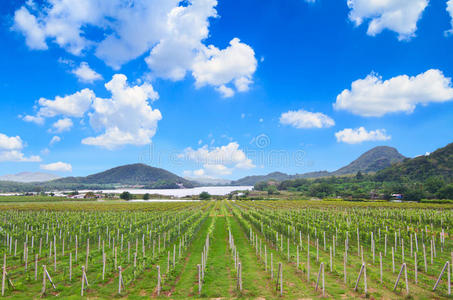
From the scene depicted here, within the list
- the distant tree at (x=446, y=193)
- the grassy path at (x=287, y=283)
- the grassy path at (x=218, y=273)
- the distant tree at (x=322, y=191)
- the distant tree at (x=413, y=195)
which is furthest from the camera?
the distant tree at (x=322, y=191)

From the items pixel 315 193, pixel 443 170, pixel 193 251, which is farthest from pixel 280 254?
pixel 443 170

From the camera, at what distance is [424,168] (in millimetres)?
115062

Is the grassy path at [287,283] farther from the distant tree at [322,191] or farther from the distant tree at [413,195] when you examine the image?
the distant tree at [322,191]

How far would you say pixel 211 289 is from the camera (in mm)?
8859

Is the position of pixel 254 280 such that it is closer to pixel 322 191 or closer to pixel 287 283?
pixel 287 283

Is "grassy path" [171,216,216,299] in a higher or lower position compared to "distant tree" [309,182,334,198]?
higher

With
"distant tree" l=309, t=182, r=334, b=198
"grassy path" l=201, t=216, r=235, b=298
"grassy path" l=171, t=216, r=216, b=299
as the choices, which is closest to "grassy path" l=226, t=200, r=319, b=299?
"grassy path" l=201, t=216, r=235, b=298

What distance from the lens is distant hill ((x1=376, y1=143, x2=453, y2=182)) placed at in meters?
108

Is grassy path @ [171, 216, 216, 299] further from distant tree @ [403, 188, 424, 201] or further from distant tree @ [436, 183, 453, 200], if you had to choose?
distant tree @ [403, 188, 424, 201]

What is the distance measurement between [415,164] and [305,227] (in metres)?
137

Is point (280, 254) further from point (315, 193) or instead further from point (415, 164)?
point (415, 164)

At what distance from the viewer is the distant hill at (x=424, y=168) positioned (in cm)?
10848

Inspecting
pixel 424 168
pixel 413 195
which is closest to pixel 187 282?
pixel 413 195

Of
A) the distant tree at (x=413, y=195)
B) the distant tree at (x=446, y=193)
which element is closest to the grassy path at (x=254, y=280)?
the distant tree at (x=446, y=193)
